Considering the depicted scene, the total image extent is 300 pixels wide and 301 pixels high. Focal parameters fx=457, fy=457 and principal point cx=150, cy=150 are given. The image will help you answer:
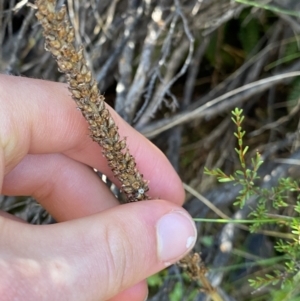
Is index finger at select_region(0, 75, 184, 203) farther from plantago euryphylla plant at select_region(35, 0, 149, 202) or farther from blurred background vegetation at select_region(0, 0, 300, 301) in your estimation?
plantago euryphylla plant at select_region(35, 0, 149, 202)

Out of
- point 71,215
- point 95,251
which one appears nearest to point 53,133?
point 71,215

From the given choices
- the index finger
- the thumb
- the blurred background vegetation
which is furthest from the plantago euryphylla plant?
the blurred background vegetation

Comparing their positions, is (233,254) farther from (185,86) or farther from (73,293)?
(73,293)

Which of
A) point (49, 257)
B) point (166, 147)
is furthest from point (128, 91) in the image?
point (49, 257)

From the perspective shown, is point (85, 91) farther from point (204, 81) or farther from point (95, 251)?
point (204, 81)

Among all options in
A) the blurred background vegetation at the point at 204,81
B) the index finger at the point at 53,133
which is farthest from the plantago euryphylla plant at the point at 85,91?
the blurred background vegetation at the point at 204,81
